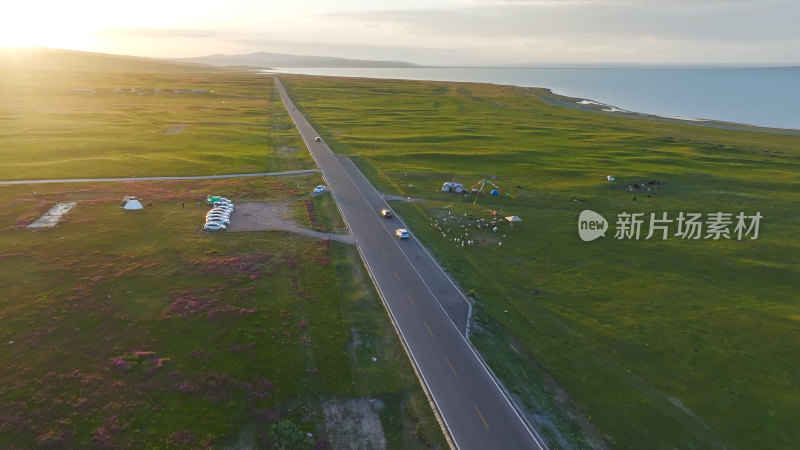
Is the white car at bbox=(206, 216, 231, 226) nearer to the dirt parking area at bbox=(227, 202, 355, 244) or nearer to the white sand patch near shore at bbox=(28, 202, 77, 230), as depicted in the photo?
the dirt parking area at bbox=(227, 202, 355, 244)

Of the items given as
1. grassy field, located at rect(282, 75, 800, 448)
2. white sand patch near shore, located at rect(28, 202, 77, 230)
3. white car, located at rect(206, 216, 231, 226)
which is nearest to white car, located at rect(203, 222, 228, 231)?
white car, located at rect(206, 216, 231, 226)

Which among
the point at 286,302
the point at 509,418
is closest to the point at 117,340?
the point at 286,302

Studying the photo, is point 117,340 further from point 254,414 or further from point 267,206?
point 267,206

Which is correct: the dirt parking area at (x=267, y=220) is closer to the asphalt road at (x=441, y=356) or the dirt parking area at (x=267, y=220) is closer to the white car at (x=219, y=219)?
the white car at (x=219, y=219)

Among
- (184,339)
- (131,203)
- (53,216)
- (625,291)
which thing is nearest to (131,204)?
(131,203)

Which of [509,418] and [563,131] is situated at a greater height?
[563,131]

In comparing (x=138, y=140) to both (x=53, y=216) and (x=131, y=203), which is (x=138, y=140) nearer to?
(x=131, y=203)
